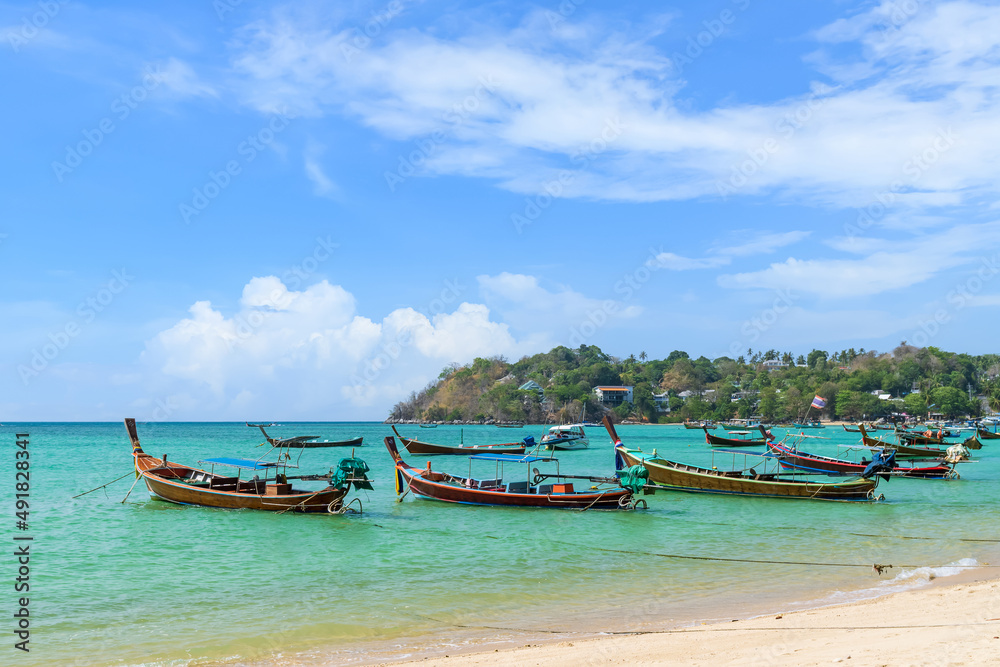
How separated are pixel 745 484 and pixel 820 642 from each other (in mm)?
19344

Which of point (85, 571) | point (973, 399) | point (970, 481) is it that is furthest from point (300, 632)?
point (973, 399)

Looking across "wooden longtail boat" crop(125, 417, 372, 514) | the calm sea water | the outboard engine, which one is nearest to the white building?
the outboard engine

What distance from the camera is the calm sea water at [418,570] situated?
10.6 metres

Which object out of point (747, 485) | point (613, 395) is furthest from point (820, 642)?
point (613, 395)

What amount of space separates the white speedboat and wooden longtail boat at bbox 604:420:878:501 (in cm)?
3526

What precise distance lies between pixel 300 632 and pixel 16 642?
13.1 ft

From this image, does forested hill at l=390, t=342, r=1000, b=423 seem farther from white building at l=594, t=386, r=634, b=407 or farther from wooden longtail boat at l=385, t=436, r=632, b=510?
wooden longtail boat at l=385, t=436, r=632, b=510

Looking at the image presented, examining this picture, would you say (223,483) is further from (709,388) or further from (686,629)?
(709,388)

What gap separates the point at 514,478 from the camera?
129 feet

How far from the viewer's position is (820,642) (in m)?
8.60

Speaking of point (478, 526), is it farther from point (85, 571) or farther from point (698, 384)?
point (698, 384)

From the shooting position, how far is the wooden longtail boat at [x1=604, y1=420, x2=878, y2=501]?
26.3 m

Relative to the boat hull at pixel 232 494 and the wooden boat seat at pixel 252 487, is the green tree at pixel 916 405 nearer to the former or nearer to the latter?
the boat hull at pixel 232 494

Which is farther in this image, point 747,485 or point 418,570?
point 747,485
